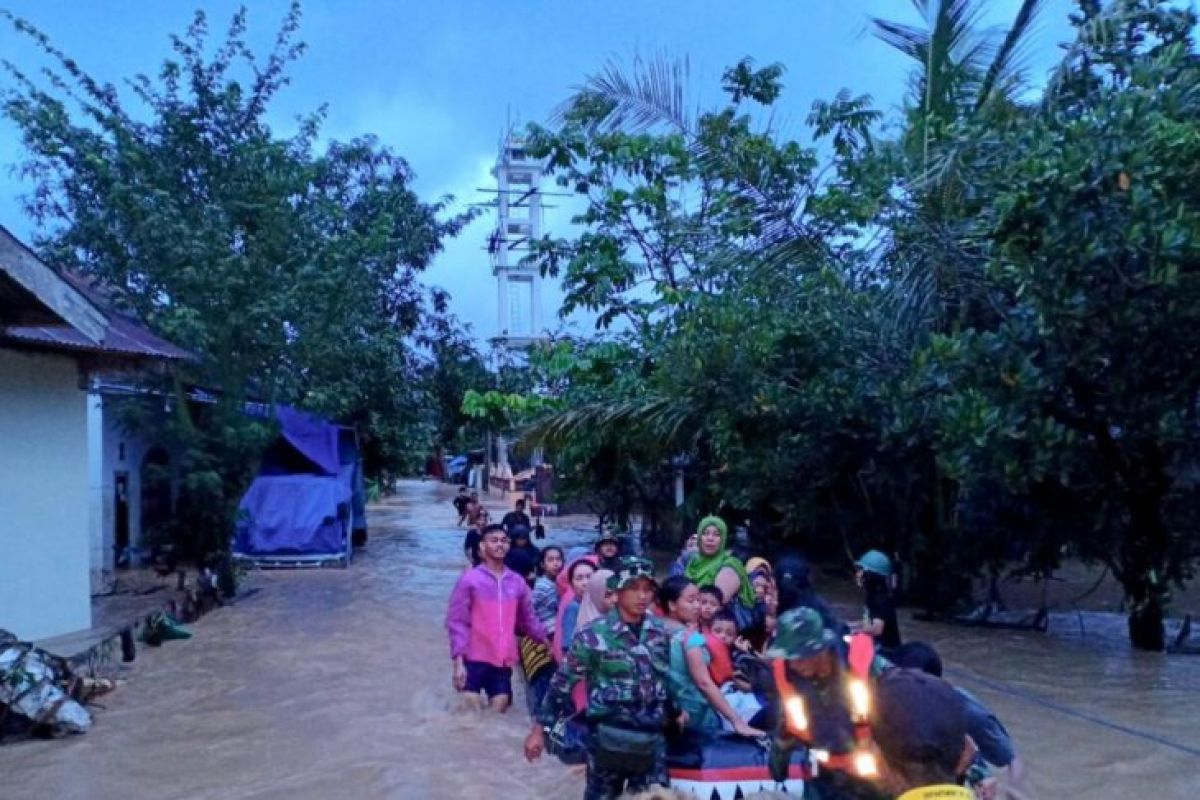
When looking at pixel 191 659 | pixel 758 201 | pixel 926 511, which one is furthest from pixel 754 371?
pixel 191 659

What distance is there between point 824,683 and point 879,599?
4.07m

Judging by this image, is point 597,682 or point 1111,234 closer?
point 597,682

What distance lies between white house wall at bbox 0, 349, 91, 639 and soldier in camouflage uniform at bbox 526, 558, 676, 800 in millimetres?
7831

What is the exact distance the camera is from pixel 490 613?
816cm

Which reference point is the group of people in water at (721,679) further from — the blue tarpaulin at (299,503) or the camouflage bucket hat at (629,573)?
the blue tarpaulin at (299,503)

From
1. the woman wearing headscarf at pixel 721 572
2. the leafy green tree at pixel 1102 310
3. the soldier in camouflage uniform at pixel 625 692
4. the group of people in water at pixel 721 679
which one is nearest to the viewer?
the group of people in water at pixel 721 679

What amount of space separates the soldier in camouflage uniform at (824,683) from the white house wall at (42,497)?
9200 mm

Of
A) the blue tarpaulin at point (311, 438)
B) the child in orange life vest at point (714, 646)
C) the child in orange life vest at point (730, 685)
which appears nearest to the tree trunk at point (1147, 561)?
the child in orange life vest at point (714, 646)

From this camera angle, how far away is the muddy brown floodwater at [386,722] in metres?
7.30

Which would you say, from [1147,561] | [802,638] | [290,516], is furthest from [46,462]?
[290,516]

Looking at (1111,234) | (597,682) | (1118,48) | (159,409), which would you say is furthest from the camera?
(159,409)

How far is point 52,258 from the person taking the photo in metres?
15.4

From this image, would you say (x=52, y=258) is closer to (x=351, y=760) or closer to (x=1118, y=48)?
(x=351, y=760)

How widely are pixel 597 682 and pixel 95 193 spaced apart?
43.9 ft
